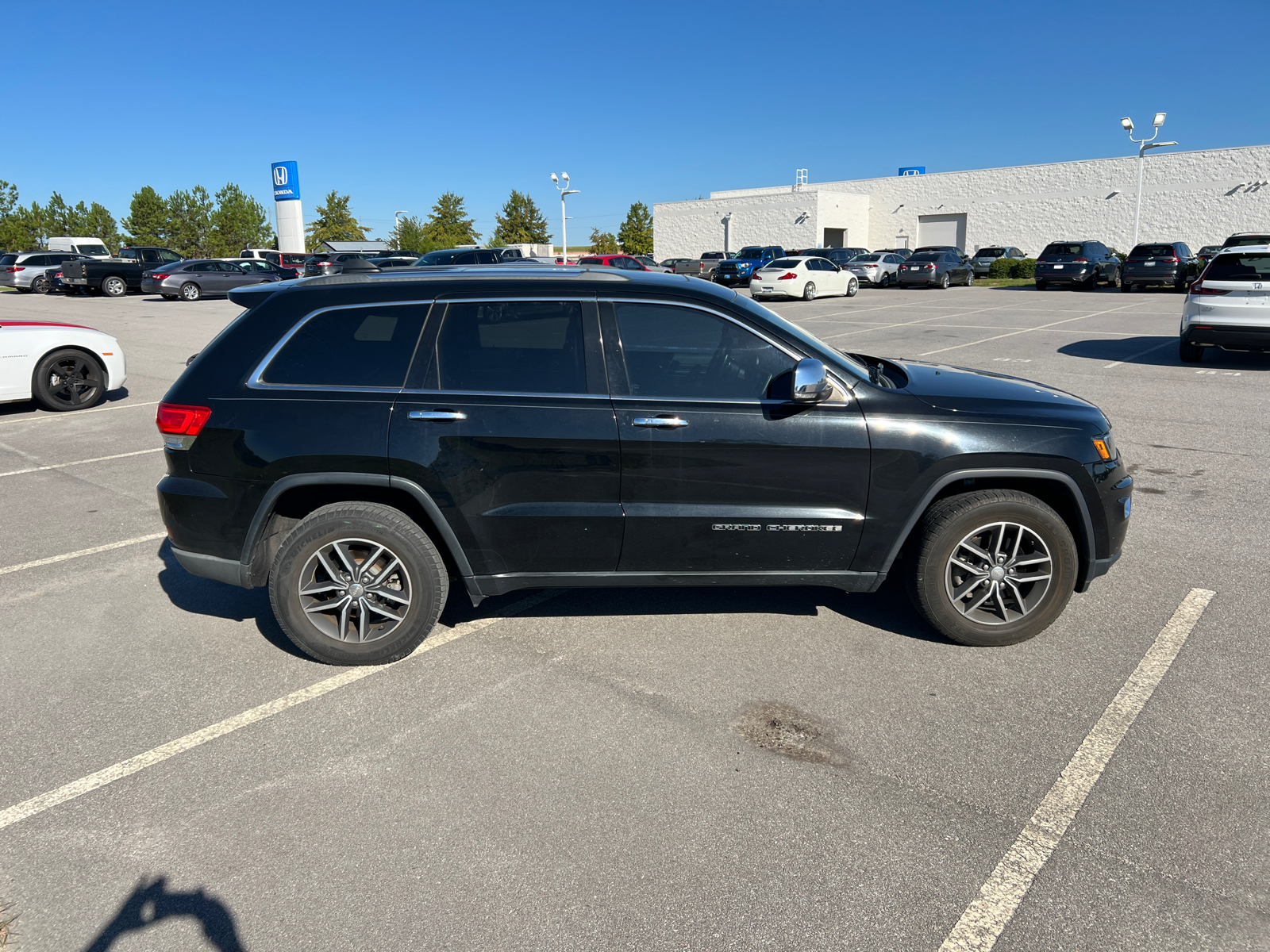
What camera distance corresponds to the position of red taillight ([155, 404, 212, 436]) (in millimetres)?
3975

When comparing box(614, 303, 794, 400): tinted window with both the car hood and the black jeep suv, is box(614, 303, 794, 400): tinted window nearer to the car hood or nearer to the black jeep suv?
the black jeep suv

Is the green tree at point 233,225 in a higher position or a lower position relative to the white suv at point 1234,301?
higher

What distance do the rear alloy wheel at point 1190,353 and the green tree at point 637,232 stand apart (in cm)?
7386

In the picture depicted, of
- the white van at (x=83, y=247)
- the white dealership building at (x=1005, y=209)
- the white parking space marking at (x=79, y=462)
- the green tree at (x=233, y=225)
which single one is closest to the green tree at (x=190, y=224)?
the green tree at (x=233, y=225)

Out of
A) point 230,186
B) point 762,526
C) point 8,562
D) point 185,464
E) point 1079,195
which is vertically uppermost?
point 230,186

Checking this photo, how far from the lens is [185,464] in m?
4.02

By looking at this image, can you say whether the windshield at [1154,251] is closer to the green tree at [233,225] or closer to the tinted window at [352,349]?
the tinted window at [352,349]

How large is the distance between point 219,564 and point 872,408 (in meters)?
3.06

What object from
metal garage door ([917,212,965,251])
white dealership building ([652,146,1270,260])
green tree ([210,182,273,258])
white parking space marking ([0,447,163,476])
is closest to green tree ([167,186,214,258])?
green tree ([210,182,273,258])

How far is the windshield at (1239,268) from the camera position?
11695mm

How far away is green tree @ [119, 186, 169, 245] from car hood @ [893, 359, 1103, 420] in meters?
86.3

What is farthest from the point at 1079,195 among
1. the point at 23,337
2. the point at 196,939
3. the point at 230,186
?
the point at 230,186

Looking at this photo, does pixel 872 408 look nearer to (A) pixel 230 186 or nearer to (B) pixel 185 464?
(B) pixel 185 464

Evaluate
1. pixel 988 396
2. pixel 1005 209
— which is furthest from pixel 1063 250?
pixel 988 396
